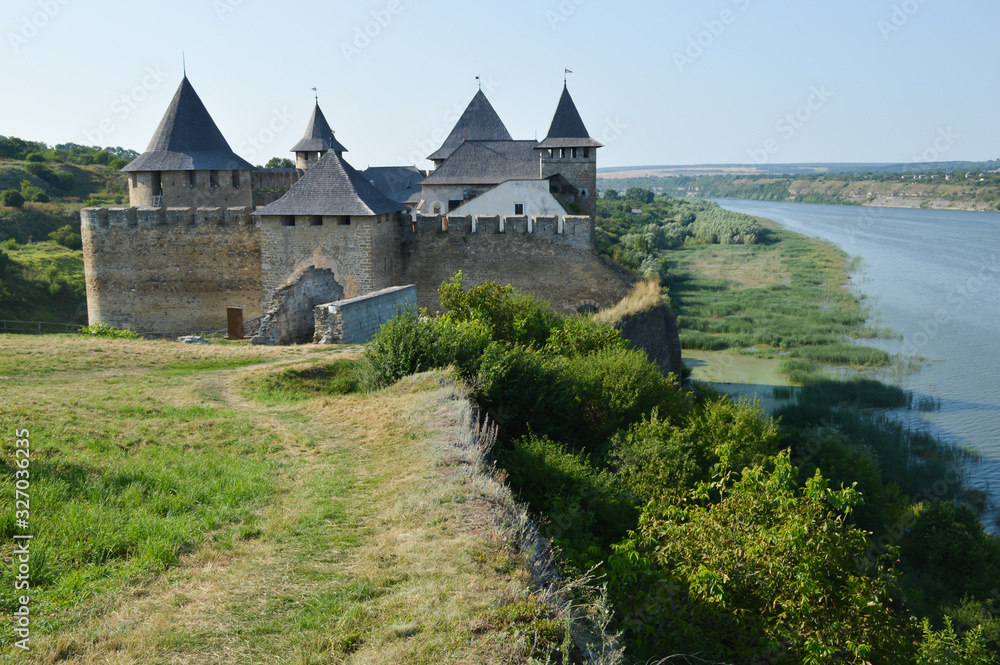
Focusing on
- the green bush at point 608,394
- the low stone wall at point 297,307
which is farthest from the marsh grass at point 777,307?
the low stone wall at point 297,307

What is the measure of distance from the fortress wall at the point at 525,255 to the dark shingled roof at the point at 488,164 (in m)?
7.89

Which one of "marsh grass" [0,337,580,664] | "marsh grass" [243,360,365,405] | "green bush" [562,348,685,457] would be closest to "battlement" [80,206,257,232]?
"marsh grass" [243,360,365,405]

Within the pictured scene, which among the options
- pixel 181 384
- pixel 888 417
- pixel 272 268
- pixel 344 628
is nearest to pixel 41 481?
pixel 344 628

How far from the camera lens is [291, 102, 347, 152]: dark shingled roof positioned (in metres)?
27.5

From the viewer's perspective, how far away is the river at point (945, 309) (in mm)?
17719

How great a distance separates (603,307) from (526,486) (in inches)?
335

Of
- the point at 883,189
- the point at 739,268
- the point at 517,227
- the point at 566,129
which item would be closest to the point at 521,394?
the point at 517,227

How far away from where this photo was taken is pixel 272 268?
14.4 m

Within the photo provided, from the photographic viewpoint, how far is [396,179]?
3002 centimetres

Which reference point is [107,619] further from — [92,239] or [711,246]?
[711,246]

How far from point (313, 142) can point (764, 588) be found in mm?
25853

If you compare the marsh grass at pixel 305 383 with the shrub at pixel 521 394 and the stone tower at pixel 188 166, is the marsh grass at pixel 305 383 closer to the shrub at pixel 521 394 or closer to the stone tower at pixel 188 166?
the shrub at pixel 521 394

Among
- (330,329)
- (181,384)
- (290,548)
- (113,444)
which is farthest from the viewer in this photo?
(330,329)

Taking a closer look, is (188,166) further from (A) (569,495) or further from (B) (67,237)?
(B) (67,237)
